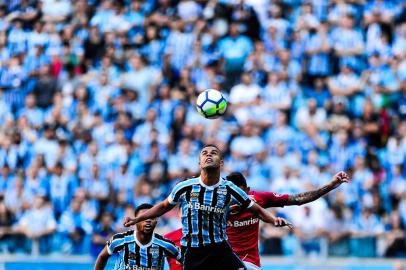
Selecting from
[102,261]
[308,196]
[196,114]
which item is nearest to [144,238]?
[102,261]

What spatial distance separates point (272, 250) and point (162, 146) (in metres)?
3.22

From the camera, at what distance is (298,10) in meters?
20.2

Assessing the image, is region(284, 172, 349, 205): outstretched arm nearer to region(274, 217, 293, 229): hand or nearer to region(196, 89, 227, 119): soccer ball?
region(274, 217, 293, 229): hand

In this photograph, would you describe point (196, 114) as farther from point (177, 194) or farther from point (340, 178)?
point (177, 194)

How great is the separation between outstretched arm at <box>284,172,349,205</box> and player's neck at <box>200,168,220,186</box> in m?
1.19

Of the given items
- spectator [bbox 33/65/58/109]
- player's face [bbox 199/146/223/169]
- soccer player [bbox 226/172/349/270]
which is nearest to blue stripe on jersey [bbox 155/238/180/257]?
soccer player [bbox 226/172/349/270]

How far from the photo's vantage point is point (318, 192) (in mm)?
10953

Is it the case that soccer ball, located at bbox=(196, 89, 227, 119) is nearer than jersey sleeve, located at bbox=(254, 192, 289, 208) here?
No

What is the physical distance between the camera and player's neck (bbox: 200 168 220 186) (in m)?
10.2

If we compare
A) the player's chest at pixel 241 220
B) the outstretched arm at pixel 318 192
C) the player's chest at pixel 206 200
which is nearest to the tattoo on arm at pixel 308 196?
the outstretched arm at pixel 318 192

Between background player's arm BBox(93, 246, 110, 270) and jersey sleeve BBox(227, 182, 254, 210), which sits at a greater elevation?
jersey sleeve BBox(227, 182, 254, 210)

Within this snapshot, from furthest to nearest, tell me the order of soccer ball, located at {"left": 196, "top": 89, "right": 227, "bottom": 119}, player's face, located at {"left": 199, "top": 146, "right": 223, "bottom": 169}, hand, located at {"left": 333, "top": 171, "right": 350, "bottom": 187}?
soccer ball, located at {"left": 196, "top": 89, "right": 227, "bottom": 119}
hand, located at {"left": 333, "top": 171, "right": 350, "bottom": 187}
player's face, located at {"left": 199, "top": 146, "right": 223, "bottom": 169}

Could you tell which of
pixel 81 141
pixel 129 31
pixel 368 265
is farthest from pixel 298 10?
pixel 368 265

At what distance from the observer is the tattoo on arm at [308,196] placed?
35.6 ft
